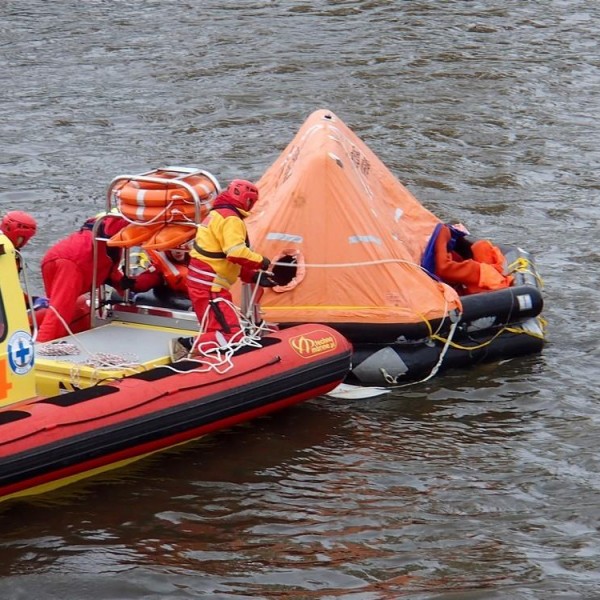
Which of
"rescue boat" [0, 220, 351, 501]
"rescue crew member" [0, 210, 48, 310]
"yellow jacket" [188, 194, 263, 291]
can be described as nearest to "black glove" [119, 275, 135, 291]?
"rescue boat" [0, 220, 351, 501]

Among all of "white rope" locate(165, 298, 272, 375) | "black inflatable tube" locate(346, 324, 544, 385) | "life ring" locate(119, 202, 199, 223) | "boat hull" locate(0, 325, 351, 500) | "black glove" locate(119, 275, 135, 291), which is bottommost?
"black inflatable tube" locate(346, 324, 544, 385)

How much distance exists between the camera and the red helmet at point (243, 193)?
9031mm

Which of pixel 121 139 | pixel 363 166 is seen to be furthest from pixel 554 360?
pixel 121 139

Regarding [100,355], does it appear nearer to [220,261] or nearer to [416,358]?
[220,261]

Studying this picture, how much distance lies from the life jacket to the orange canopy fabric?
424 mm

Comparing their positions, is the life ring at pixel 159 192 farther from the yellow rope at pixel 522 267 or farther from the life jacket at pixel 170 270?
the yellow rope at pixel 522 267

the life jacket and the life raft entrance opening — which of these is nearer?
the life jacket

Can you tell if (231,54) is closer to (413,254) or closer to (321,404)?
(413,254)

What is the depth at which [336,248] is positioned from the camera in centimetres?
1002

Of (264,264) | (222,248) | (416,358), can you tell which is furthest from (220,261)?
(416,358)

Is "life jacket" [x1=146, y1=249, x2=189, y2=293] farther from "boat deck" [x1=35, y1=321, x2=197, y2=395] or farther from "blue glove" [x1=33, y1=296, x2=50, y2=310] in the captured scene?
"blue glove" [x1=33, y1=296, x2=50, y2=310]

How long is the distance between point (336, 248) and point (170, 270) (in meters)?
1.22

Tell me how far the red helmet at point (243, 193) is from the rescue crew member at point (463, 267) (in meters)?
2.10

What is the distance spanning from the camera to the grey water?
7520mm
